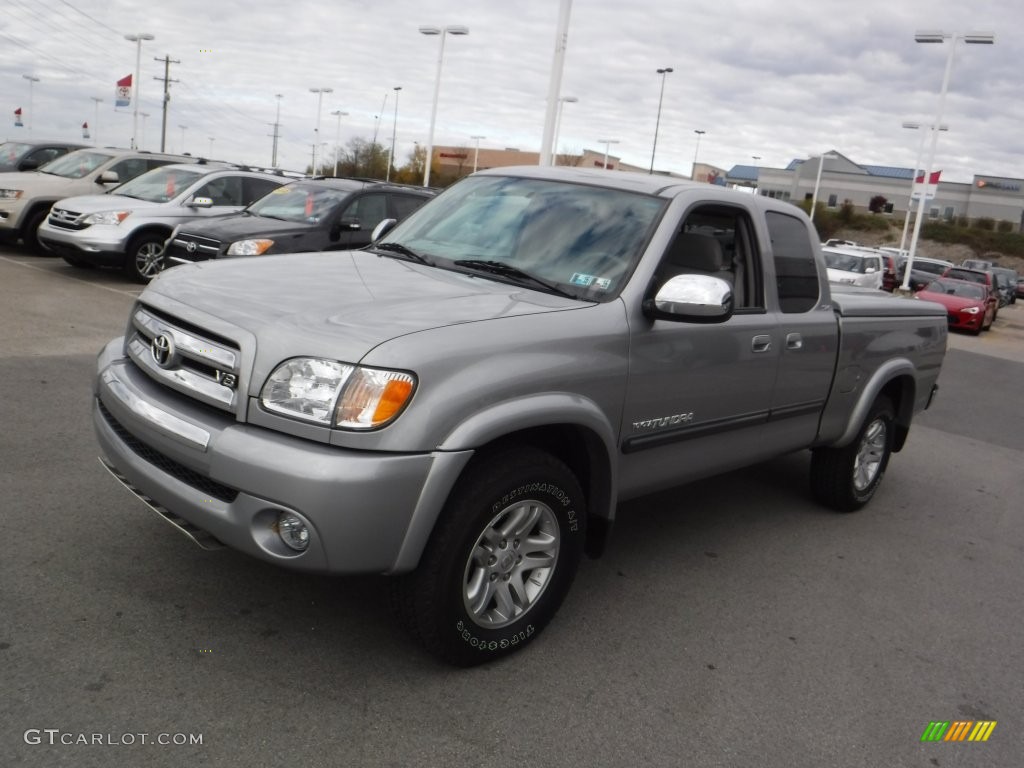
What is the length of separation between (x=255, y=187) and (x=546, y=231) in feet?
35.7

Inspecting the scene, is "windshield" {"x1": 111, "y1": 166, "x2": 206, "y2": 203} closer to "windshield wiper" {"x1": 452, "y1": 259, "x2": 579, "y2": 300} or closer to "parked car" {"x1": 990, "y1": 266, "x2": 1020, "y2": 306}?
"windshield wiper" {"x1": 452, "y1": 259, "x2": 579, "y2": 300}

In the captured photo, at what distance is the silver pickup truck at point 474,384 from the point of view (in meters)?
2.86

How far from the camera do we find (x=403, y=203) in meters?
11.8

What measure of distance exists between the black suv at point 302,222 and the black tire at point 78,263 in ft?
7.01

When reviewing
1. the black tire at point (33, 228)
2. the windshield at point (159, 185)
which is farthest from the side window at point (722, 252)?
the black tire at point (33, 228)

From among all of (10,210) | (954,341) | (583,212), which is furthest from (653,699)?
(954,341)

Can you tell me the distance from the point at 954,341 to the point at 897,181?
8555 centimetres

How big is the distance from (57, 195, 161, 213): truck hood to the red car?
18.0 meters

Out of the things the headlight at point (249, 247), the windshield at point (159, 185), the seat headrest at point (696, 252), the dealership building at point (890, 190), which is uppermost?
the dealership building at point (890, 190)

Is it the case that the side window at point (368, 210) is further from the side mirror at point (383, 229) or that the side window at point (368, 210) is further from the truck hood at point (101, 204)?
the side mirror at point (383, 229)

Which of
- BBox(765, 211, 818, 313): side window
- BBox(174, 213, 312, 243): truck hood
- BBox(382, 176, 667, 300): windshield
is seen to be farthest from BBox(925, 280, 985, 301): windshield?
BBox(382, 176, 667, 300): windshield

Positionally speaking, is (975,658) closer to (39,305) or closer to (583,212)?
(583,212)

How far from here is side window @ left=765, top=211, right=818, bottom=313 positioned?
473cm

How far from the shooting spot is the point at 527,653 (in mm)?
3525
